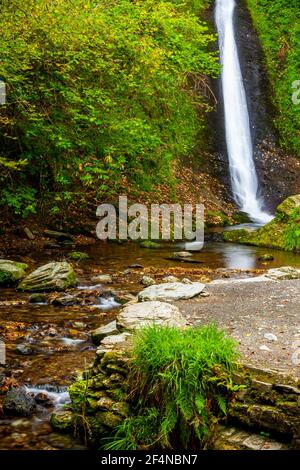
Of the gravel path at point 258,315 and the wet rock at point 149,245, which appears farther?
the wet rock at point 149,245

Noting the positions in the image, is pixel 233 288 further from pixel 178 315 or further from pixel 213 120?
pixel 213 120

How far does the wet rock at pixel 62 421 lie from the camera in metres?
4.35

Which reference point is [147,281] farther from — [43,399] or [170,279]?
[43,399]

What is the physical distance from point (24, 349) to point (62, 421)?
1660 millimetres

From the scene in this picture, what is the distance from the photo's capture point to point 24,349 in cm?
588

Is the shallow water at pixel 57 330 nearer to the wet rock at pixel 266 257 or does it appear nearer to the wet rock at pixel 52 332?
the wet rock at pixel 52 332

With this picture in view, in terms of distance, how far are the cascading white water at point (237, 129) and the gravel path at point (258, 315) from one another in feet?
33.7

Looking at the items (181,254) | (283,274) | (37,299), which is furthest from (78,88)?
(283,274)

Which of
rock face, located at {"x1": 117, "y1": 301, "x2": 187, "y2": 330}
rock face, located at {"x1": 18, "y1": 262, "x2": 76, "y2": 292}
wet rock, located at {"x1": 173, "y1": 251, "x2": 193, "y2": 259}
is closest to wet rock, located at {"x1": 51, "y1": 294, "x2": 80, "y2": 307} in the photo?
rock face, located at {"x1": 18, "y1": 262, "x2": 76, "y2": 292}

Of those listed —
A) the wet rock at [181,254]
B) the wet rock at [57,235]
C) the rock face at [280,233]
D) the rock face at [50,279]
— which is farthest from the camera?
the rock face at [280,233]

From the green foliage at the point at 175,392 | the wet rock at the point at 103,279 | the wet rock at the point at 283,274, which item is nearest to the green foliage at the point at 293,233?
the wet rock at the point at 283,274

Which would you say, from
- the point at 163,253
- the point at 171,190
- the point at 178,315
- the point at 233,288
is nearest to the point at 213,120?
the point at 171,190

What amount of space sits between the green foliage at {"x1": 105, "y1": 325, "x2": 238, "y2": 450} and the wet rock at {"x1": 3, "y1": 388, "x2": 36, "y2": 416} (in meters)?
0.87
